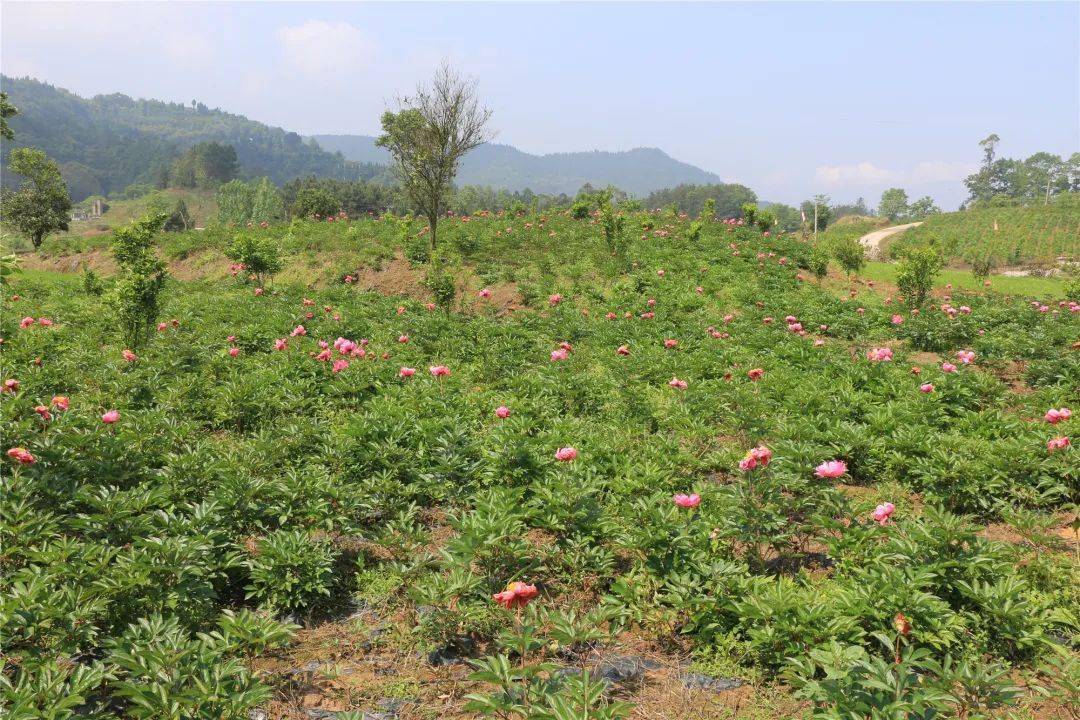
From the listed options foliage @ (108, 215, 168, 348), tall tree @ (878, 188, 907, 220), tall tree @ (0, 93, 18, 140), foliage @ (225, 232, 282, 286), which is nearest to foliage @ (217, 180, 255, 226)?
foliage @ (225, 232, 282, 286)

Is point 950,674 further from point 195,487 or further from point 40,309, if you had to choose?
point 40,309

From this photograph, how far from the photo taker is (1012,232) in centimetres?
6412

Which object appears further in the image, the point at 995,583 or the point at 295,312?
the point at 295,312

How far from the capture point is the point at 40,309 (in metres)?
13.0

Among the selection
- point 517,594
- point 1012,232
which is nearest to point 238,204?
point 517,594

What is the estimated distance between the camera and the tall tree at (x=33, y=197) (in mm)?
27125

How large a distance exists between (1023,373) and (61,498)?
1342 centimetres

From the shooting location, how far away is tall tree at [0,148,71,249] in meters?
27.1

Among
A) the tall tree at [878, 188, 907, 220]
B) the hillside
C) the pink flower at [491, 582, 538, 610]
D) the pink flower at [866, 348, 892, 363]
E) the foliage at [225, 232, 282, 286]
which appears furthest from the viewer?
the tall tree at [878, 188, 907, 220]

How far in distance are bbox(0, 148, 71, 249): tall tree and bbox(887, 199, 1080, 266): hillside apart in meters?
66.6

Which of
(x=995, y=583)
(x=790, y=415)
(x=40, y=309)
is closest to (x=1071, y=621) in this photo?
(x=995, y=583)

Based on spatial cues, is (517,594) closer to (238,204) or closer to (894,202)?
(238,204)

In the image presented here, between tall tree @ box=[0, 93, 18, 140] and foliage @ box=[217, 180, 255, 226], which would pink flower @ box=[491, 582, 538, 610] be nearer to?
tall tree @ box=[0, 93, 18, 140]

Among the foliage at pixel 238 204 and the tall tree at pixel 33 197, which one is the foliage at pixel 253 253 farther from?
the foliage at pixel 238 204
